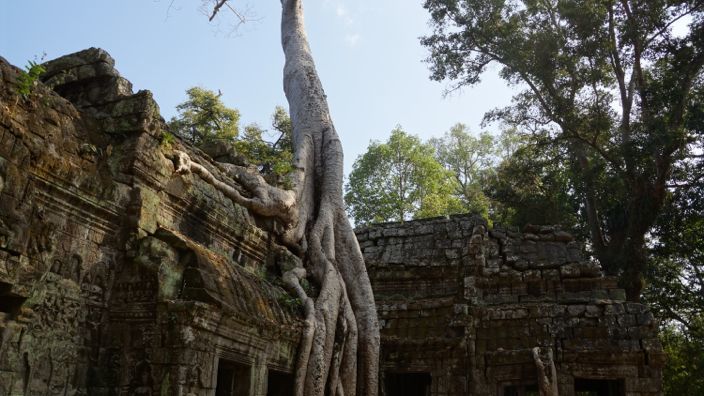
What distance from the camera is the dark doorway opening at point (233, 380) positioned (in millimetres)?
4789

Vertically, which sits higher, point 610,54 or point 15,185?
point 610,54

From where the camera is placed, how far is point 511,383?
8.62 metres

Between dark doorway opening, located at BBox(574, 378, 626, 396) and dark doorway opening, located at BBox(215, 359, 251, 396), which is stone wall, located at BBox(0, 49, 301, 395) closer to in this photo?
dark doorway opening, located at BBox(215, 359, 251, 396)

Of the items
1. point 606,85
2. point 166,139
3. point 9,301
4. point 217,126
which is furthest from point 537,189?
point 9,301

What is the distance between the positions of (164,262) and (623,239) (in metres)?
12.1

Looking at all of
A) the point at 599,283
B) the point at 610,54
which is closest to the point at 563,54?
the point at 610,54

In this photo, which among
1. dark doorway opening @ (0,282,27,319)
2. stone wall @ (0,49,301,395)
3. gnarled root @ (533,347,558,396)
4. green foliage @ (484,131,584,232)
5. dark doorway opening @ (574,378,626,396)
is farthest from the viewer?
green foliage @ (484,131,584,232)

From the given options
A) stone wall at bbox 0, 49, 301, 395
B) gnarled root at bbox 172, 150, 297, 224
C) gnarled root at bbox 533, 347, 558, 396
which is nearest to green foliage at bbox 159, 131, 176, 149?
stone wall at bbox 0, 49, 301, 395

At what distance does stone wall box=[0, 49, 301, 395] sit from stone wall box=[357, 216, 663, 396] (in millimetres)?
4207

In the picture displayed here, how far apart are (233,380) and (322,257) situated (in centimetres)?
210

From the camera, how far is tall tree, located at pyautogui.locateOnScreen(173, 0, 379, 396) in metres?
5.62

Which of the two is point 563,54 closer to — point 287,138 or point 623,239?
point 623,239

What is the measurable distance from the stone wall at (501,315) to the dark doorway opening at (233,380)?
4.55 m

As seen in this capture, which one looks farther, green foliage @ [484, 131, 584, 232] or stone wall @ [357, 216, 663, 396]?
green foliage @ [484, 131, 584, 232]
